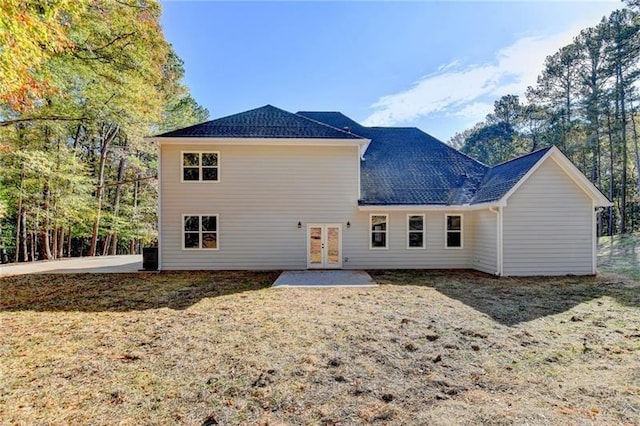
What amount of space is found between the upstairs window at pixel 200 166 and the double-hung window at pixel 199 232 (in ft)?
4.71

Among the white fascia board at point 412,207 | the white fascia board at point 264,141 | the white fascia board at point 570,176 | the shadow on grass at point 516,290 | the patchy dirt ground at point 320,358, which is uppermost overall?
the white fascia board at point 264,141

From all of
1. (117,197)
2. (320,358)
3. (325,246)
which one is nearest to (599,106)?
(325,246)

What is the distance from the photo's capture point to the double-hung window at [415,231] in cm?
1214

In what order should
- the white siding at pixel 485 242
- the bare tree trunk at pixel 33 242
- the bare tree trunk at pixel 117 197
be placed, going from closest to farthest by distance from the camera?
the white siding at pixel 485 242 < the bare tree trunk at pixel 33 242 < the bare tree trunk at pixel 117 197

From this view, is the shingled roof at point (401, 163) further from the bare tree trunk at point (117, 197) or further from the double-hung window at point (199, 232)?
the bare tree trunk at point (117, 197)

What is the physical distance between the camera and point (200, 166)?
38.4 ft

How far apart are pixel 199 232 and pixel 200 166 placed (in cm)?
248

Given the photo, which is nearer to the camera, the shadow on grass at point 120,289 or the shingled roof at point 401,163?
the shadow on grass at point 120,289

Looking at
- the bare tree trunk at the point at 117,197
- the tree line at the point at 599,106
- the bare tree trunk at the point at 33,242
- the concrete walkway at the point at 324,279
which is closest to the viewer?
the concrete walkway at the point at 324,279

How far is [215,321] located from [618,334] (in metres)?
6.99

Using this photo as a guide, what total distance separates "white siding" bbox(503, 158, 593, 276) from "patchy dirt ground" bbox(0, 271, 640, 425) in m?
2.58

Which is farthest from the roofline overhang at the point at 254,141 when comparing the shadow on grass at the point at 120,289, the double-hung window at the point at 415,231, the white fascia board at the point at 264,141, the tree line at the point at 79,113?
the shadow on grass at the point at 120,289

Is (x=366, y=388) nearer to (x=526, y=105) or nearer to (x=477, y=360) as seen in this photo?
(x=477, y=360)

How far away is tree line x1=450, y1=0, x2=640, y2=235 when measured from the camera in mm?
19938
